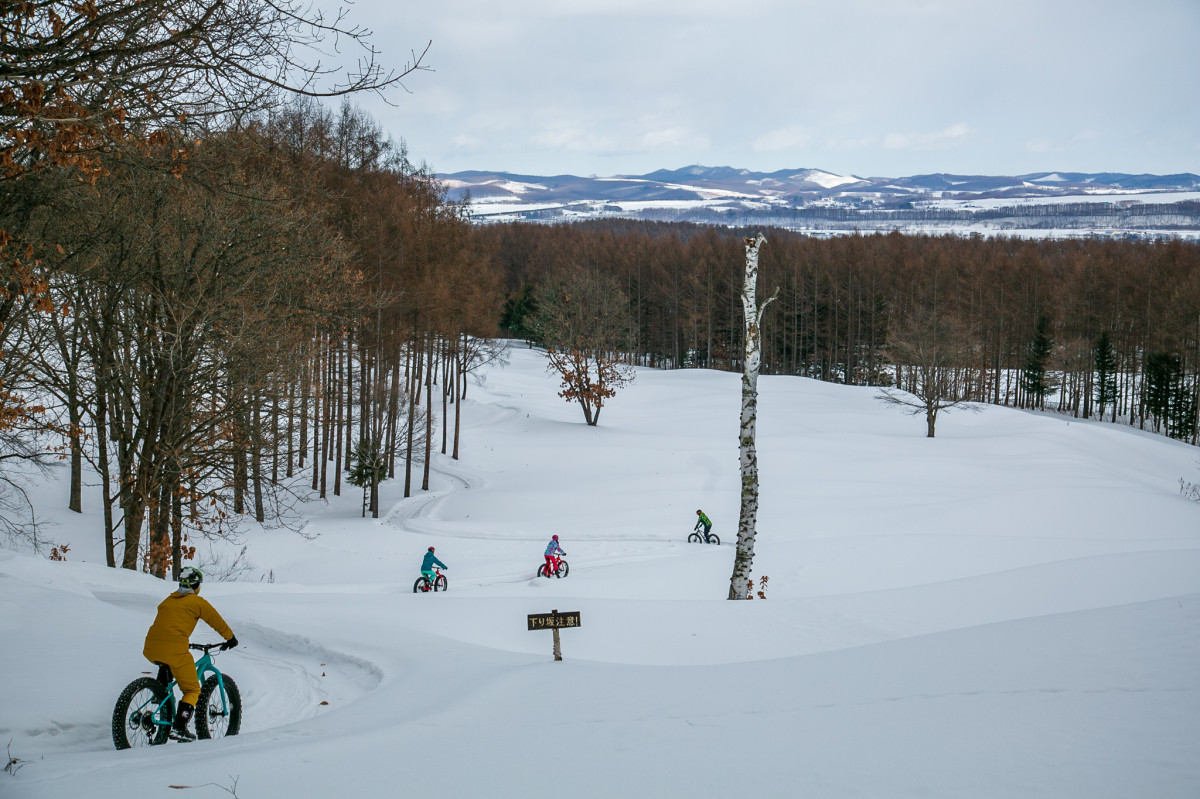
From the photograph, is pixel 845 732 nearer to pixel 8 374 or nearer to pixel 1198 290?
pixel 8 374

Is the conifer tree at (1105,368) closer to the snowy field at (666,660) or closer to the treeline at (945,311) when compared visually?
the treeline at (945,311)

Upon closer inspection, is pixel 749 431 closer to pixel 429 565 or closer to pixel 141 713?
pixel 429 565

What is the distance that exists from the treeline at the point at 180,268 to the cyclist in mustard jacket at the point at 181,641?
9.13ft

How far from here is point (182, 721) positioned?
595cm

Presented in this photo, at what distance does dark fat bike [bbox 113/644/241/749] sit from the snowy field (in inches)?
15.8

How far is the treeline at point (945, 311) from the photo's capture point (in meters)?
52.8

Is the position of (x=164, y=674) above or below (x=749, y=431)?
below

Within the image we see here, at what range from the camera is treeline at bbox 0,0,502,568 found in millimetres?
5355

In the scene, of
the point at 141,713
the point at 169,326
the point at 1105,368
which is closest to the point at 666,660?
the point at 141,713

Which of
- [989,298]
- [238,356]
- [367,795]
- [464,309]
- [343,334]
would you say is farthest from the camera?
[989,298]

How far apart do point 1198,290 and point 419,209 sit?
47679 mm

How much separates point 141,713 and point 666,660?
5.46m

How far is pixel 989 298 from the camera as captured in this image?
65.8 metres

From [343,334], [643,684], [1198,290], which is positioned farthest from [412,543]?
[1198,290]
